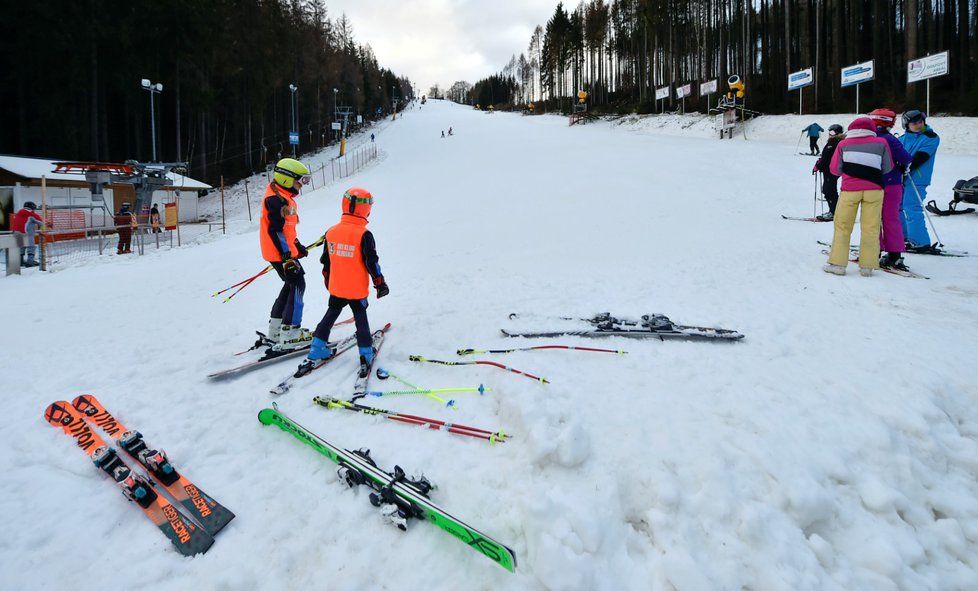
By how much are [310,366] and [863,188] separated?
658cm

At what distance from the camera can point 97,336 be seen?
5.32 meters

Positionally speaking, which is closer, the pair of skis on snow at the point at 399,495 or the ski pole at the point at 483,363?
the pair of skis on snow at the point at 399,495

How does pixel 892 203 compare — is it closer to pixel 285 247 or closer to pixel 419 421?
pixel 419 421

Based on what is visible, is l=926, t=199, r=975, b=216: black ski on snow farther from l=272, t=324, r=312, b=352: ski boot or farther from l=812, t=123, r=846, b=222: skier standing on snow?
l=272, t=324, r=312, b=352: ski boot

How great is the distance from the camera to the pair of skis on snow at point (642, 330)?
420cm

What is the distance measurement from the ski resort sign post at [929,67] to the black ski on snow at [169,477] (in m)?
25.1

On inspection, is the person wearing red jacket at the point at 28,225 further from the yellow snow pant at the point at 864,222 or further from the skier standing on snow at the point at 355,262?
the yellow snow pant at the point at 864,222

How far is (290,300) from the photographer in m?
4.74

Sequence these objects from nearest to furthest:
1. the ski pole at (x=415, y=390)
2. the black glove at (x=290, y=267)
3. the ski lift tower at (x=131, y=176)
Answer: the ski pole at (x=415, y=390) < the black glove at (x=290, y=267) < the ski lift tower at (x=131, y=176)

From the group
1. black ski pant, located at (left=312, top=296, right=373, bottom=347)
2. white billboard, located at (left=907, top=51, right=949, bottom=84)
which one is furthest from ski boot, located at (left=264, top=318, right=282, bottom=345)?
white billboard, located at (left=907, top=51, right=949, bottom=84)

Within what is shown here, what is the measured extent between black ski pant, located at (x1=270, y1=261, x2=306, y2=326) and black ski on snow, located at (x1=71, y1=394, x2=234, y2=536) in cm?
167

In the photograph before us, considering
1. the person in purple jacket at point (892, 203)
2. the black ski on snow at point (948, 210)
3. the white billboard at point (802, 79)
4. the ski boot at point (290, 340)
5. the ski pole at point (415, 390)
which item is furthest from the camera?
the white billboard at point (802, 79)

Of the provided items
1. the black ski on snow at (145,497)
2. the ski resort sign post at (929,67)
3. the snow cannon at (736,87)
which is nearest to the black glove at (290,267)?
the black ski on snow at (145,497)

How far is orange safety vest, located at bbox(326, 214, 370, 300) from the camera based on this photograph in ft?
13.2
